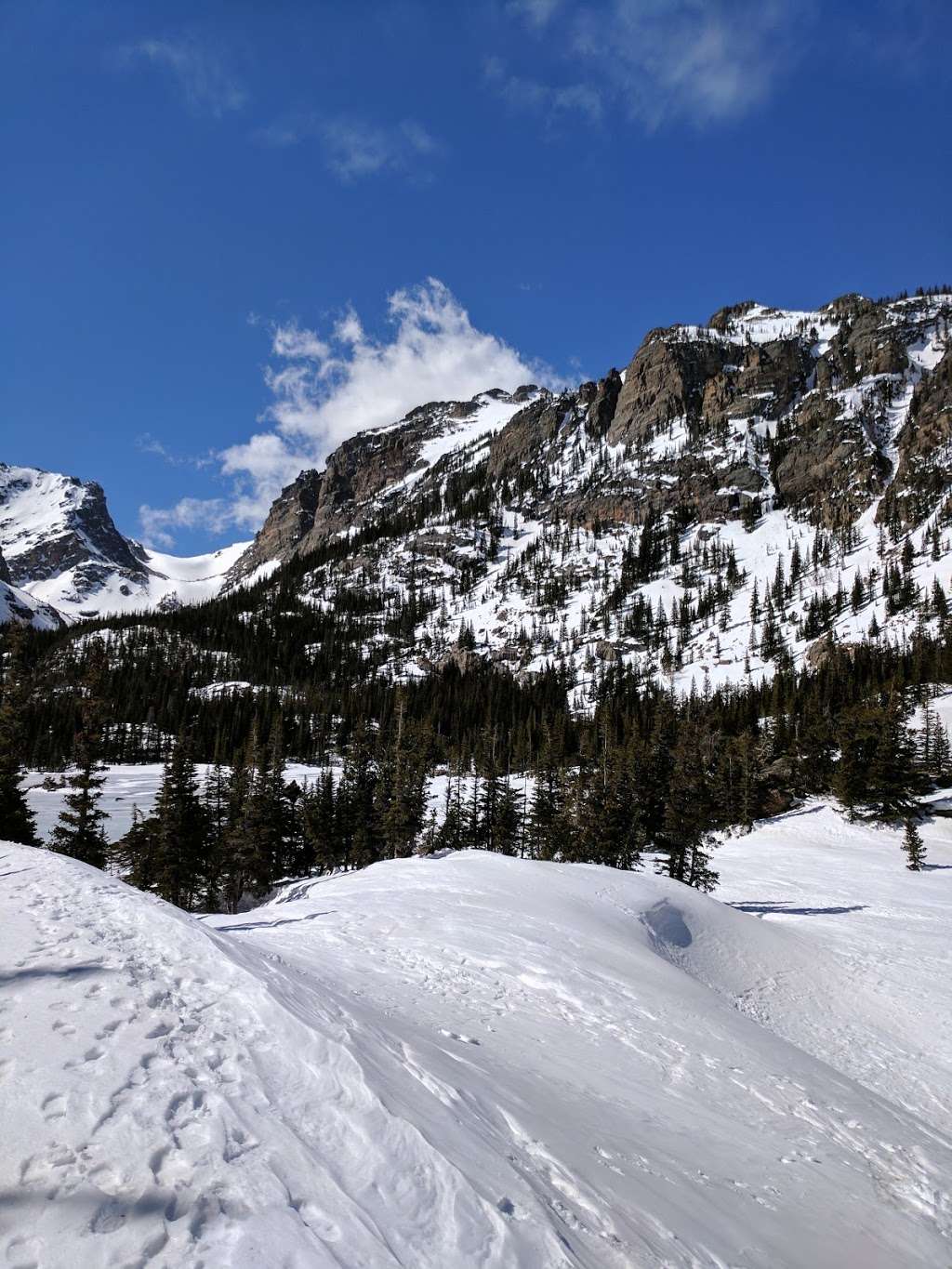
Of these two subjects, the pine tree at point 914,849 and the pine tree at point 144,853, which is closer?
the pine tree at point 144,853

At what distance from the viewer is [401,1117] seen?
4.71 metres

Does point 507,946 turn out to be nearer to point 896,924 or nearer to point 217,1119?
point 217,1119

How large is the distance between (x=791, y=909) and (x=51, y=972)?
31.0 m

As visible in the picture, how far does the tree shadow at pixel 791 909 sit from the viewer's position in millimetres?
26664

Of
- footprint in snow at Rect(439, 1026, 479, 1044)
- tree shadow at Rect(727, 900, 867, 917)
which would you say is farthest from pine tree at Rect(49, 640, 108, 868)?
tree shadow at Rect(727, 900, 867, 917)

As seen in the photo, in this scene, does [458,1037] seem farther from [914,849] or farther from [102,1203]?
[914,849]

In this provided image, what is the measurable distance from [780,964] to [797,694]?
92.1 metres

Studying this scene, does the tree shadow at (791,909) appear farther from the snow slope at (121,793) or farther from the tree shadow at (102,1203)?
the snow slope at (121,793)

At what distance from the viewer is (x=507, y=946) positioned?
1293cm

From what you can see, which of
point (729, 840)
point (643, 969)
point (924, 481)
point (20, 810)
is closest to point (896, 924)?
point (643, 969)

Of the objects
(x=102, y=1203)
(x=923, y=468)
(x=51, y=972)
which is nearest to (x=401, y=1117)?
(x=102, y=1203)

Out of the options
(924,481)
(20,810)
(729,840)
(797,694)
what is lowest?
(729,840)

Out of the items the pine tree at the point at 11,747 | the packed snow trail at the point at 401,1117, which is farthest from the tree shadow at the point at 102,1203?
the pine tree at the point at 11,747

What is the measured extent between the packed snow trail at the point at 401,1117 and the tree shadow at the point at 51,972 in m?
0.04
